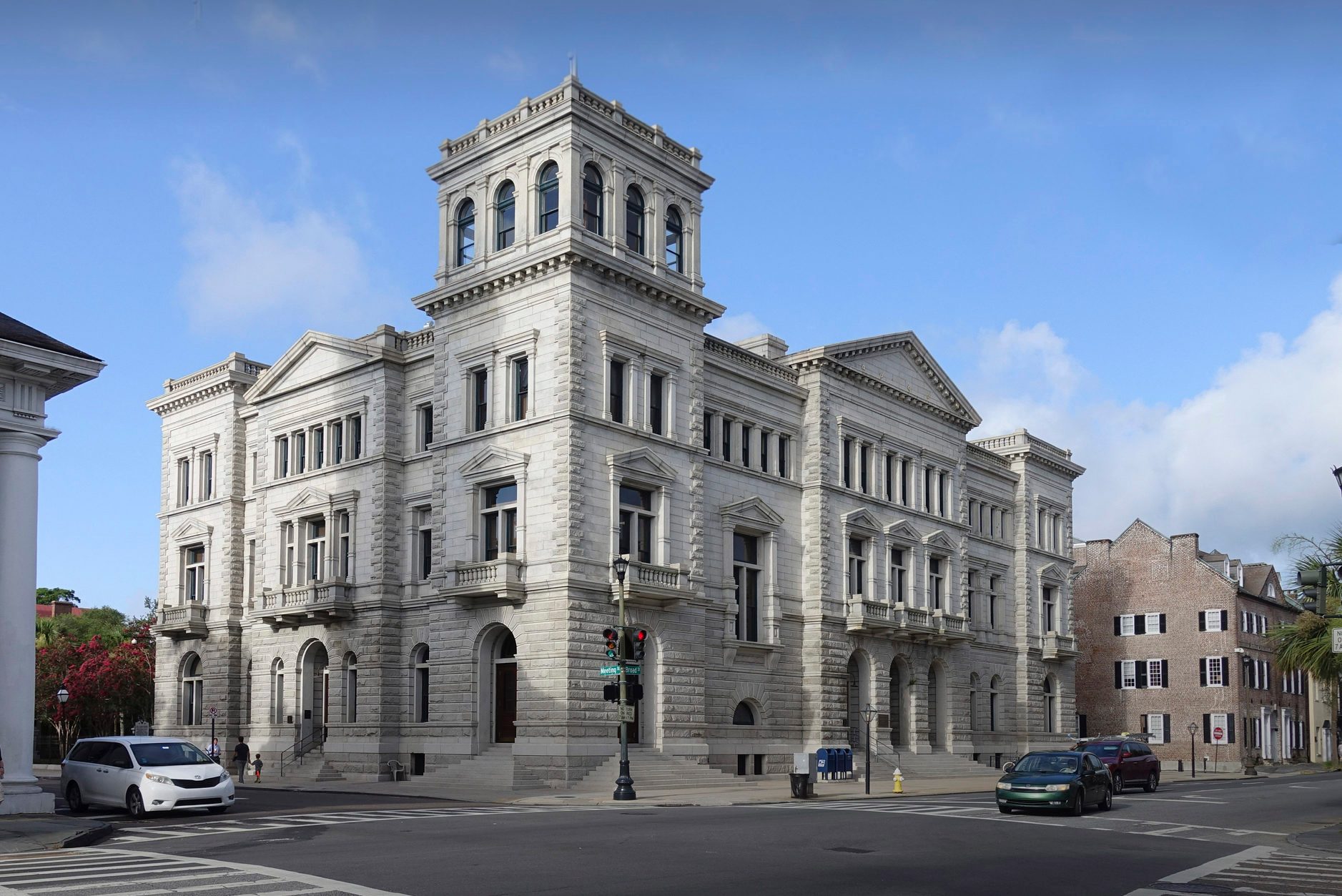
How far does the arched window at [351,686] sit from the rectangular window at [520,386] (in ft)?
41.6

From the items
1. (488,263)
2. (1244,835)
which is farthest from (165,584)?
(1244,835)

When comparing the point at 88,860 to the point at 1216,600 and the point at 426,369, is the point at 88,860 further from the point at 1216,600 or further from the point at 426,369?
the point at 1216,600

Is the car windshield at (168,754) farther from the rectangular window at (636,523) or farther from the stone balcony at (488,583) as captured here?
the rectangular window at (636,523)

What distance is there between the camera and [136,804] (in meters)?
27.4

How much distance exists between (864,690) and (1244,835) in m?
30.8

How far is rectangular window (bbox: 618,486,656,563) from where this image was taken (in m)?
44.7

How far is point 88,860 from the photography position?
748 inches

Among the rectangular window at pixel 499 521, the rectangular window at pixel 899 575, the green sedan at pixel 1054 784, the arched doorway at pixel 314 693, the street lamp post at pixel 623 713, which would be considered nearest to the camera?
the green sedan at pixel 1054 784

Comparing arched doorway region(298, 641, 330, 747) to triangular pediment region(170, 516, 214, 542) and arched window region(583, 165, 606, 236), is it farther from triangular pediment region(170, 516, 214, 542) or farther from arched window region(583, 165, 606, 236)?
arched window region(583, 165, 606, 236)

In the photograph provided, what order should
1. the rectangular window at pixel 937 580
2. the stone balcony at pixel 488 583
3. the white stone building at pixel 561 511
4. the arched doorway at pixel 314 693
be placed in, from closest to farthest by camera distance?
the stone balcony at pixel 488 583 → the white stone building at pixel 561 511 → the arched doorway at pixel 314 693 → the rectangular window at pixel 937 580

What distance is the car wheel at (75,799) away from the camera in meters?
28.9

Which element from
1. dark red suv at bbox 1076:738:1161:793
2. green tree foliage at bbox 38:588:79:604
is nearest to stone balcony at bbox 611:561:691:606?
dark red suv at bbox 1076:738:1161:793

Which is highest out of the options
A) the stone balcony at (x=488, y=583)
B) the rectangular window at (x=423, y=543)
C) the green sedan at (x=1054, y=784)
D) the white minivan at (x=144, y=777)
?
the rectangular window at (x=423, y=543)

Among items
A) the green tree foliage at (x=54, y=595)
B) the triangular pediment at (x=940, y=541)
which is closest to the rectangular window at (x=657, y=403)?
the triangular pediment at (x=940, y=541)
